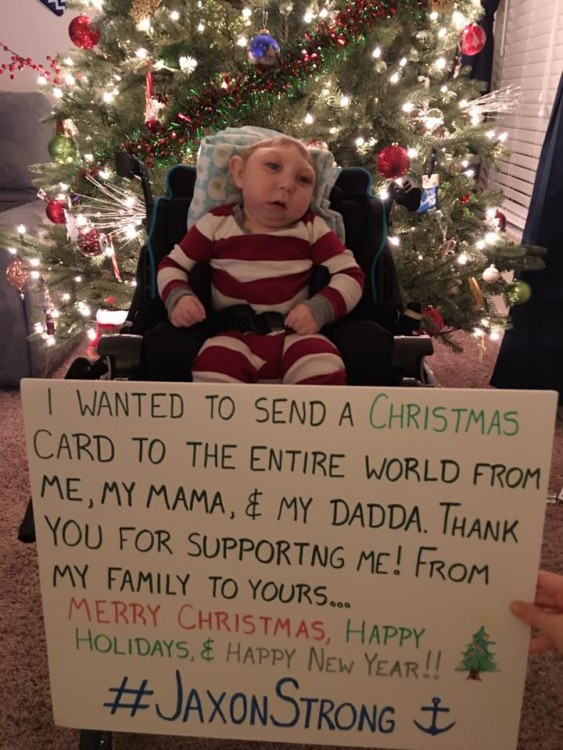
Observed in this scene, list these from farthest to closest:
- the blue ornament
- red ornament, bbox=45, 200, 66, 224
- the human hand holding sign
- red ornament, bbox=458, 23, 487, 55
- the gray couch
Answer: the gray couch, red ornament, bbox=45, 200, 66, 224, red ornament, bbox=458, 23, 487, 55, the blue ornament, the human hand holding sign

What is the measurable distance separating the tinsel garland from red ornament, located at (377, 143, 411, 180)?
0.33m

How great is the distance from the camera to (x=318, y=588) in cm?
90

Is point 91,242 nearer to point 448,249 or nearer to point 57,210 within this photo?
point 57,210

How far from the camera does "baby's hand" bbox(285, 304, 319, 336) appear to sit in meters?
1.45

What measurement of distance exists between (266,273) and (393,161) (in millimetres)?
769

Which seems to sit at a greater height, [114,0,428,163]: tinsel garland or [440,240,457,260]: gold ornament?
[114,0,428,163]: tinsel garland

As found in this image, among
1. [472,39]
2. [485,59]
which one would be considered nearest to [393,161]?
[472,39]

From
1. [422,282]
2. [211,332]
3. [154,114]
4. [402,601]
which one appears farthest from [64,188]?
[402,601]

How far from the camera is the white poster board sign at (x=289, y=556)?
84 centimetres

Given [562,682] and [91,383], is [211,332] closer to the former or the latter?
[91,383]

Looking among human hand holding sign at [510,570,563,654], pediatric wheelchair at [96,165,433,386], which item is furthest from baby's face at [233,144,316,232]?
human hand holding sign at [510,570,563,654]

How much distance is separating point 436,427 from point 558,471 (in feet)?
5.03

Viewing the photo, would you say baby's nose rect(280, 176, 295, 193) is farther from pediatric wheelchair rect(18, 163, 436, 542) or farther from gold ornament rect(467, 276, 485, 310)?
gold ornament rect(467, 276, 485, 310)

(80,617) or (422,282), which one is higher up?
(422,282)
